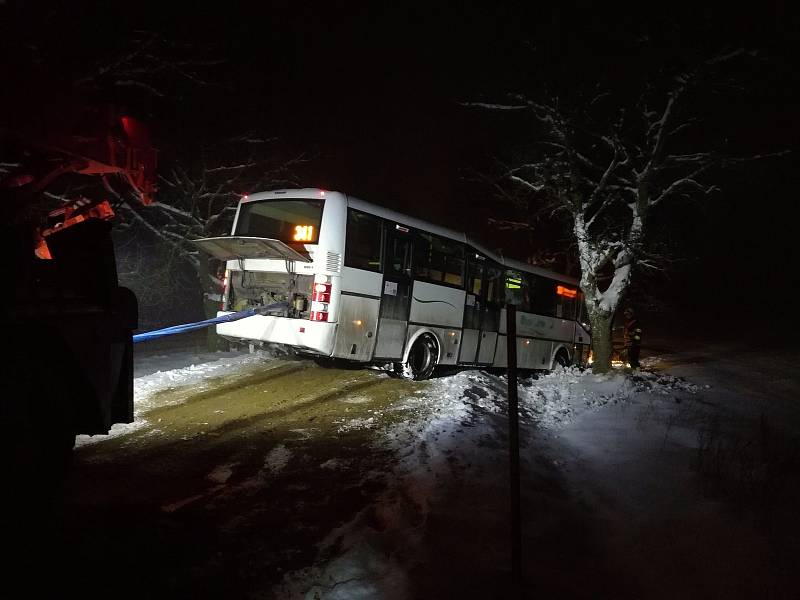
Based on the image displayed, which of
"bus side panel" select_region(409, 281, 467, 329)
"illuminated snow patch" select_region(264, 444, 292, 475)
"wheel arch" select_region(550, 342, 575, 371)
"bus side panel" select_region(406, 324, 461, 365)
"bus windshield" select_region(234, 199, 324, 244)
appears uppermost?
"bus windshield" select_region(234, 199, 324, 244)

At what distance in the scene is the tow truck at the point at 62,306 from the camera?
329cm

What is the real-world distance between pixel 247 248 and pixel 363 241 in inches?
78.9

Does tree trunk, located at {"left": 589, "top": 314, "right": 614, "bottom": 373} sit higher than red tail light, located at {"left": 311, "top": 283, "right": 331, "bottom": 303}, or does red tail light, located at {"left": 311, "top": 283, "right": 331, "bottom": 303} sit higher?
red tail light, located at {"left": 311, "top": 283, "right": 331, "bottom": 303}

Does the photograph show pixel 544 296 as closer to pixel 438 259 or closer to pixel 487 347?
pixel 487 347

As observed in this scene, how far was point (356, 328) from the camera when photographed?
29.5 feet

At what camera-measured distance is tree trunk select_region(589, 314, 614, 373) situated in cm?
1438

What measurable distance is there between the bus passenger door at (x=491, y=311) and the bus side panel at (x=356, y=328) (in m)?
3.94

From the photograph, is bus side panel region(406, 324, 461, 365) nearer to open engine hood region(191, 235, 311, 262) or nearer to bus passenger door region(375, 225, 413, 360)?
bus passenger door region(375, 225, 413, 360)

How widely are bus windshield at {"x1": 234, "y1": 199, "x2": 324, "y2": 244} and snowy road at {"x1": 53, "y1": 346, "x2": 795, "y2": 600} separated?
2802 mm

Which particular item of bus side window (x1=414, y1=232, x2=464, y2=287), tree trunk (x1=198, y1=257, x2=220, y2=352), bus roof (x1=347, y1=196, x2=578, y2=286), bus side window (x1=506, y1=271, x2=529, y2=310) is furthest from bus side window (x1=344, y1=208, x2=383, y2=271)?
tree trunk (x1=198, y1=257, x2=220, y2=352)

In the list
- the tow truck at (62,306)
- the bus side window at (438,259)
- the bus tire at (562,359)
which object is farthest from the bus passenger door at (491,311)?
the tow truck at (62,306)

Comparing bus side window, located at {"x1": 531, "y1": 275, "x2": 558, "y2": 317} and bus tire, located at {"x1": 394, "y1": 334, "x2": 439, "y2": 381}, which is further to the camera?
bus side window, located at {"x1": 531, "y1": 275, "x2": 558, "y2": 317}

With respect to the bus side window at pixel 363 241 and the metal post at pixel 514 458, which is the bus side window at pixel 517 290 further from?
the metal post at pixel 514 458

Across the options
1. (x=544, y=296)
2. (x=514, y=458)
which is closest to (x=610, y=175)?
(x=544, y=296)
